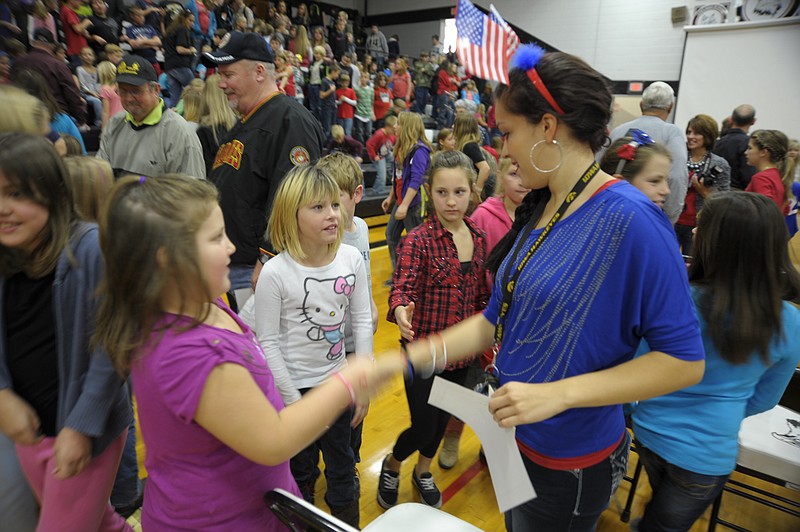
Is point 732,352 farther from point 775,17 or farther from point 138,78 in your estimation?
point 775,17

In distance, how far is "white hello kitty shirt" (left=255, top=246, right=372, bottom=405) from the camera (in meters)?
1.71

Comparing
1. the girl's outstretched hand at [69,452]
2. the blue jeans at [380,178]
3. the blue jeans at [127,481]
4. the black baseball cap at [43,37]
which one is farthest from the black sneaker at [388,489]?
the blue jeans at [380,178]

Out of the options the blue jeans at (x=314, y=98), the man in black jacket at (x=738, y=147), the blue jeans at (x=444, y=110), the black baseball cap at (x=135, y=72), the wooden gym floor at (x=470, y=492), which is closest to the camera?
the wooden gym floor at (x=470, y=492)

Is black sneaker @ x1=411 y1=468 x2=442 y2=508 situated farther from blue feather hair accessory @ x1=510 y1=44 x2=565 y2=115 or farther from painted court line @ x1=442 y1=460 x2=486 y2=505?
blue feather hair accessory @ x1=510 y1=44 x2=565 y2=115

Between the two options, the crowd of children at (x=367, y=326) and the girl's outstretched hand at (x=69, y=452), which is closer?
the crowd of children at (x=367, y=326)

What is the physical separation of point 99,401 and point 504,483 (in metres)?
1.06

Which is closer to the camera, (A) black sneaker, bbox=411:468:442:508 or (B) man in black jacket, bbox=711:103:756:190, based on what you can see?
(A) black sneaker, bbox=411:468:442:508

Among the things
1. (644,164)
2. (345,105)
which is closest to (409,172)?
Answer: (644,164)

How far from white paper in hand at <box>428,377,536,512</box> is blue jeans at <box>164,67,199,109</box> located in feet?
24.0

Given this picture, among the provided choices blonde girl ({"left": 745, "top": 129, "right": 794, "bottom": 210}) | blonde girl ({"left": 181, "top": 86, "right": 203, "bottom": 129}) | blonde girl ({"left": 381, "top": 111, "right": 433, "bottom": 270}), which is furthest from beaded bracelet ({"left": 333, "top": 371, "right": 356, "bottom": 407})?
blonde girl ({"left": 745, "top": 129, "right": 794, "bottom": 210})

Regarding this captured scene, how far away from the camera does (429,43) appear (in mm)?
16359

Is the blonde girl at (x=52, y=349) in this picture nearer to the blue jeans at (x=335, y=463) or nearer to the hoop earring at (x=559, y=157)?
the blue jeans at (x=335, y=463)

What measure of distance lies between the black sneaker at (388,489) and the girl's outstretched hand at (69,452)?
1.32 metres

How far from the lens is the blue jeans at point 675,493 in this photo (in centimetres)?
147
